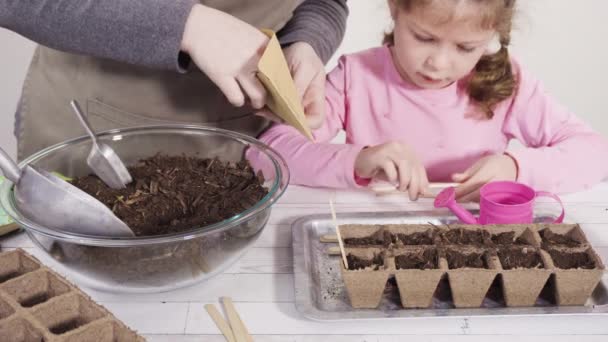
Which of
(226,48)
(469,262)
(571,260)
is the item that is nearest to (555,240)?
(571,260)

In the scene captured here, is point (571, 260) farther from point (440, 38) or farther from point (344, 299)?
point (440, 38)

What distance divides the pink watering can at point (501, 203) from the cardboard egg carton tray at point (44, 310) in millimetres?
631

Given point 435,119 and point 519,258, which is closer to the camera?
point 519,258

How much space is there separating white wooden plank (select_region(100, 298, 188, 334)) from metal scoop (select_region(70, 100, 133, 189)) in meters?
0.22

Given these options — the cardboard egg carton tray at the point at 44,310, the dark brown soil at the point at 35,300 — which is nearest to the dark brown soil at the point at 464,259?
the cardboard egg carton tray at the point at 44,310

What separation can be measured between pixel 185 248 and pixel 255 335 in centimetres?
16

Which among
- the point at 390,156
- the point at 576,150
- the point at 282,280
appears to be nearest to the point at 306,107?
the point at 390,156

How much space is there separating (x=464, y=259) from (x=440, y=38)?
0.60 meters

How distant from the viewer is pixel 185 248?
0.99 metres

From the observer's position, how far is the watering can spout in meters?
1.25

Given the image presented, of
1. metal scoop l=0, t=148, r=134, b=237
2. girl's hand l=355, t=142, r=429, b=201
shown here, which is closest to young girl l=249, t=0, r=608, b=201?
girl's hand l=355, t=142, r=429, b=201

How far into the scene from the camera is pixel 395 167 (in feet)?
4.58

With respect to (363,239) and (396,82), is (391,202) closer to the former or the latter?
(363,239)

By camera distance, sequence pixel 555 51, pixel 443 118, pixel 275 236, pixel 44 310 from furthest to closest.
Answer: pixel 555 51 → pixel 443 118 → pixel 275 236 → pixel 44 310
